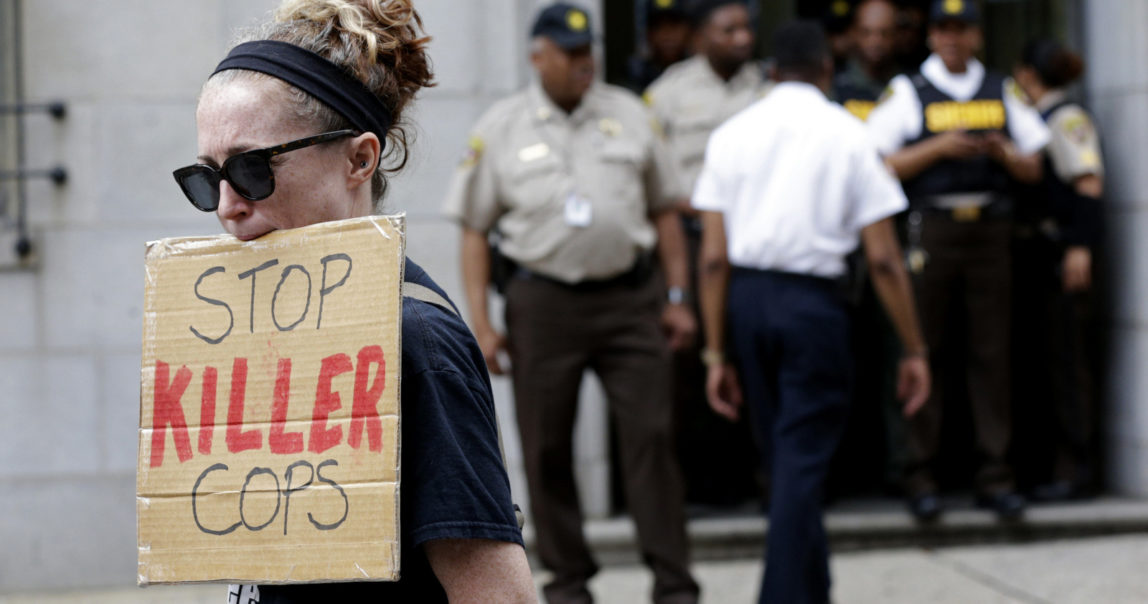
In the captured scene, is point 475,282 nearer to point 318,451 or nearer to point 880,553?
point 880,553

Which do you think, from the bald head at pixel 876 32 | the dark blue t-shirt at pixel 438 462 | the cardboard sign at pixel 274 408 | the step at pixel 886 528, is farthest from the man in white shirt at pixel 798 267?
the cardboard sign at pixel 274 408

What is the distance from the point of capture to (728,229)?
455 cm

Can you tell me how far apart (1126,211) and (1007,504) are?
164 cm

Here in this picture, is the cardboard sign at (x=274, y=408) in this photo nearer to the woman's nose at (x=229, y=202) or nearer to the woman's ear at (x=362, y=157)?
the woman's nose at (x=229, y=202)

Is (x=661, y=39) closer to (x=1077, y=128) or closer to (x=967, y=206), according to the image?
(x=967, y=206)

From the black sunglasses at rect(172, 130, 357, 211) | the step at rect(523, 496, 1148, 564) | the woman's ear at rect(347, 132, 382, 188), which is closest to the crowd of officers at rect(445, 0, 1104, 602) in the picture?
the step at rect(523, 496, 1148, 564)

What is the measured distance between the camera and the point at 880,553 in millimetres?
6004

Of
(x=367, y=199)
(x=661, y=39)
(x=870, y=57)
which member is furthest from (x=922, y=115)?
(x=367, y=199)

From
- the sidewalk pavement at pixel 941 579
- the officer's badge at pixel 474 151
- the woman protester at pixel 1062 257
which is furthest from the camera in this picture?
the woman protester at pixel 1062 257

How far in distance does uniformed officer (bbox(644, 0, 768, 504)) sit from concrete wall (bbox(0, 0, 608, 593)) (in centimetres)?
123

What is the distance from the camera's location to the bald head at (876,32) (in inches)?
262

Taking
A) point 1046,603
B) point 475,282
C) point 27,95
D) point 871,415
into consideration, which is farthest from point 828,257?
point 27,95

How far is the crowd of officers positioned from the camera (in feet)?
15.9

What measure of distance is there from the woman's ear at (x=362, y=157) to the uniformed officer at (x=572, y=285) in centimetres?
305
